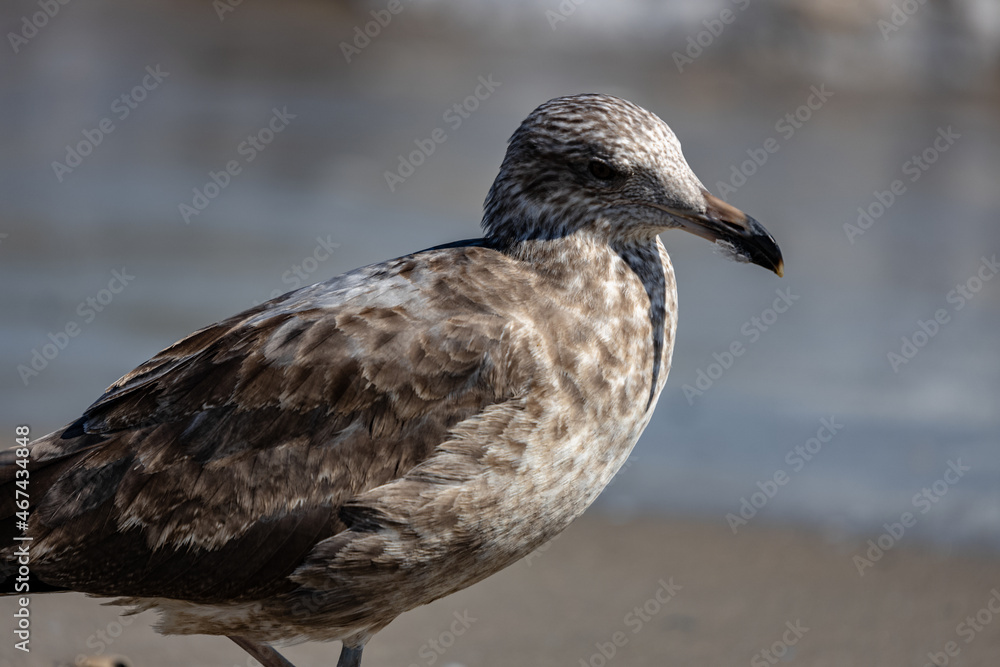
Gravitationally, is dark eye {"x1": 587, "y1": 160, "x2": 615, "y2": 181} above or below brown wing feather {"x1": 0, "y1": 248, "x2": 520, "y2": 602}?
above

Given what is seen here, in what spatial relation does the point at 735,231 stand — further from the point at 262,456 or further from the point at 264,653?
the point at 264,653

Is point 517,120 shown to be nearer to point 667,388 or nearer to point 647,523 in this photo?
point 667,388

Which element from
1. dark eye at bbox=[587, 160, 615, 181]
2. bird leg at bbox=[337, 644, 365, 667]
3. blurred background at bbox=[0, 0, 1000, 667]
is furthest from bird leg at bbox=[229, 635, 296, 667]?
dark eye at bbox=[587, 160, 615, 181]

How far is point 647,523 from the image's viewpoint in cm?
652

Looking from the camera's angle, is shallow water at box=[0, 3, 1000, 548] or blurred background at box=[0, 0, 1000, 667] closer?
blurred background at box=[0, 0, 1000, 667]

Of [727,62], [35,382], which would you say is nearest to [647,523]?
[35,382]

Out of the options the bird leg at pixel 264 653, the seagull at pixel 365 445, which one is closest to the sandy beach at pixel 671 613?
the bird leg at pixel 264 653

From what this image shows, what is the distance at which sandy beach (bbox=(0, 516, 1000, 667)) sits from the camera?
5.27 metres

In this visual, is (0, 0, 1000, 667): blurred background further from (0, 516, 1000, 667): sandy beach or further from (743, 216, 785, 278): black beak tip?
(743, 216, 785, 278): black beak tip

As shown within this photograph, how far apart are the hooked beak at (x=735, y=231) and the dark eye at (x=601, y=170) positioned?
216 mm

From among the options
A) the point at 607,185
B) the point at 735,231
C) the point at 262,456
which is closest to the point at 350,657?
the point at 262,456

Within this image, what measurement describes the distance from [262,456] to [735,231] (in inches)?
72.1

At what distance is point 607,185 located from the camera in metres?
4.29

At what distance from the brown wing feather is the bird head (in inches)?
21.2
